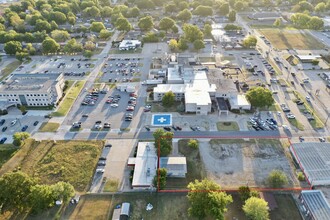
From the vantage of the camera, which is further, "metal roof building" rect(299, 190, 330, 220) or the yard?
the yard

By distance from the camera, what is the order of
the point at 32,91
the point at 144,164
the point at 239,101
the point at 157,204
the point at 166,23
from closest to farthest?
1. the point at 157,204
2. the point at 144,164
3. the point at 239,101
4. the point at 32,91
5. the point at 166,23

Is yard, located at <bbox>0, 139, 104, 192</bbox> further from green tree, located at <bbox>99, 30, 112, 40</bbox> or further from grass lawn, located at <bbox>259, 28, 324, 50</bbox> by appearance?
grass lawn, located at <bbox>259, 28, 324, 50</bbox>

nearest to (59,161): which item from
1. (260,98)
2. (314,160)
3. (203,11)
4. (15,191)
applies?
(15,191)

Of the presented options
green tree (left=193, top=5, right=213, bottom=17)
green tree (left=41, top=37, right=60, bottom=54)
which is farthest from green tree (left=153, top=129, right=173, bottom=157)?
green tree (left=193, top=5, right=213, bottom=17)

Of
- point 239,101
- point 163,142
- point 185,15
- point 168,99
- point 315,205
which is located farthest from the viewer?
point 185,15

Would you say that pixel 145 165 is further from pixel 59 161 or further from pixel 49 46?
pixel 49 46
